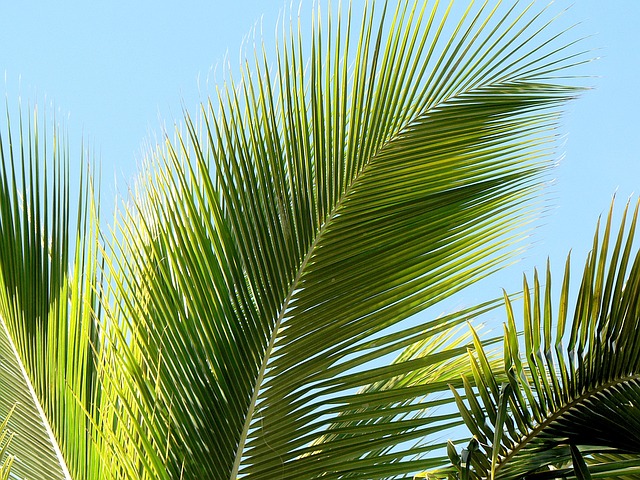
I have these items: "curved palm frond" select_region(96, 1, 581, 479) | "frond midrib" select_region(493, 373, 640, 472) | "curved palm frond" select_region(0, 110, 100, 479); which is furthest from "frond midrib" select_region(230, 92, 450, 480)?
"frond midrib" select_region(493, 373, 640, 472)

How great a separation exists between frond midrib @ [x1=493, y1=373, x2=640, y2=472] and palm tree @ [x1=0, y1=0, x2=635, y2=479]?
0.05m

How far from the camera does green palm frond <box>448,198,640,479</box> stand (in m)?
1.51

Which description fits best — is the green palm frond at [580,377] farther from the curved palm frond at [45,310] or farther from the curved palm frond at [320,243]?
the curved palm frond at [45,310]

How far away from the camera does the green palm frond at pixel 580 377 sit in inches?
59.3

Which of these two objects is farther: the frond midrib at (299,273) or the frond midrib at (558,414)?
the frond midrib at (299,273)

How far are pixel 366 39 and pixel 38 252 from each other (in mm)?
917

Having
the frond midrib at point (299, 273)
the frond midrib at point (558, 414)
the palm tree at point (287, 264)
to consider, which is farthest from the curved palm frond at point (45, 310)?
the frond midrib at point (558, 414)

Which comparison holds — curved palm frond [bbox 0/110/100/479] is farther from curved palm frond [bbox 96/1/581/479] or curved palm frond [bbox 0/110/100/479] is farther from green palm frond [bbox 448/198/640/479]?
green palm frond [bbox 448/198/640/479]

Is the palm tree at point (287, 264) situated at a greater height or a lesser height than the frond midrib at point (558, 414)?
greater

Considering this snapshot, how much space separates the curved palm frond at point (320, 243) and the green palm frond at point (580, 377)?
0.21 meters

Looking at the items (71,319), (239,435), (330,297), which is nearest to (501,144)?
(330,297)

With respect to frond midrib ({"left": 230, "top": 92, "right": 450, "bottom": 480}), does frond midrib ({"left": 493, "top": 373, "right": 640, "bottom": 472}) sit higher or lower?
lower

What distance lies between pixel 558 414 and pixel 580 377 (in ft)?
0.25

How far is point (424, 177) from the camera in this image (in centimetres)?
201
